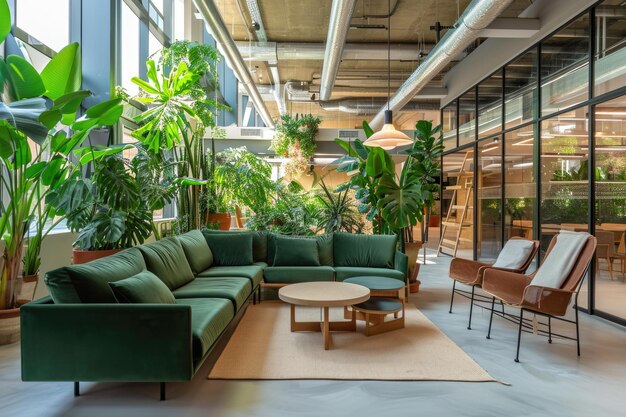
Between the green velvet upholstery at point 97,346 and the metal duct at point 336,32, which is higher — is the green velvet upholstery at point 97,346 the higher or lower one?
the lower one

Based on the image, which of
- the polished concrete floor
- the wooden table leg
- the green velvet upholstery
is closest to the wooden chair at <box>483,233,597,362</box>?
the polished concrete floor

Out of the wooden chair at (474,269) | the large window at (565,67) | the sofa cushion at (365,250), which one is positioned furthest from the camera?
the sofa cushion at (365,250)

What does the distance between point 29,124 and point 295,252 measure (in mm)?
2992

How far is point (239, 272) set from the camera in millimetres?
4105

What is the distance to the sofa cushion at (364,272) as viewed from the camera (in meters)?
4.39

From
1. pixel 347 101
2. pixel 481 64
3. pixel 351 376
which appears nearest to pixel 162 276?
pixel 351 376

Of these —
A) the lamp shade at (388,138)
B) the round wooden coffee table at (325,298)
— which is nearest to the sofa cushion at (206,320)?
the round wooden coffee table at (325,298)

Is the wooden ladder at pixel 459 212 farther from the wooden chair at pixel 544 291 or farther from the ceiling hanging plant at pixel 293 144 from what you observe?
the wooden chair at pixel 544 291

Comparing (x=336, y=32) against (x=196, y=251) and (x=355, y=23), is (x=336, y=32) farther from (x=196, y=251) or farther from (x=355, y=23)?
(x=196, y=251)

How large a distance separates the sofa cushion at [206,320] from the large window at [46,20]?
354 cm

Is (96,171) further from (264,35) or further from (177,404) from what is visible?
(264,35)

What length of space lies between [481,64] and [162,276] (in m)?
6.20

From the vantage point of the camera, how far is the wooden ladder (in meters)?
7.52

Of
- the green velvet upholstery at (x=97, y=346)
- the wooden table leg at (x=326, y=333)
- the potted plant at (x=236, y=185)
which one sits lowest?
the wooden table leg at (x=326, y=333)
